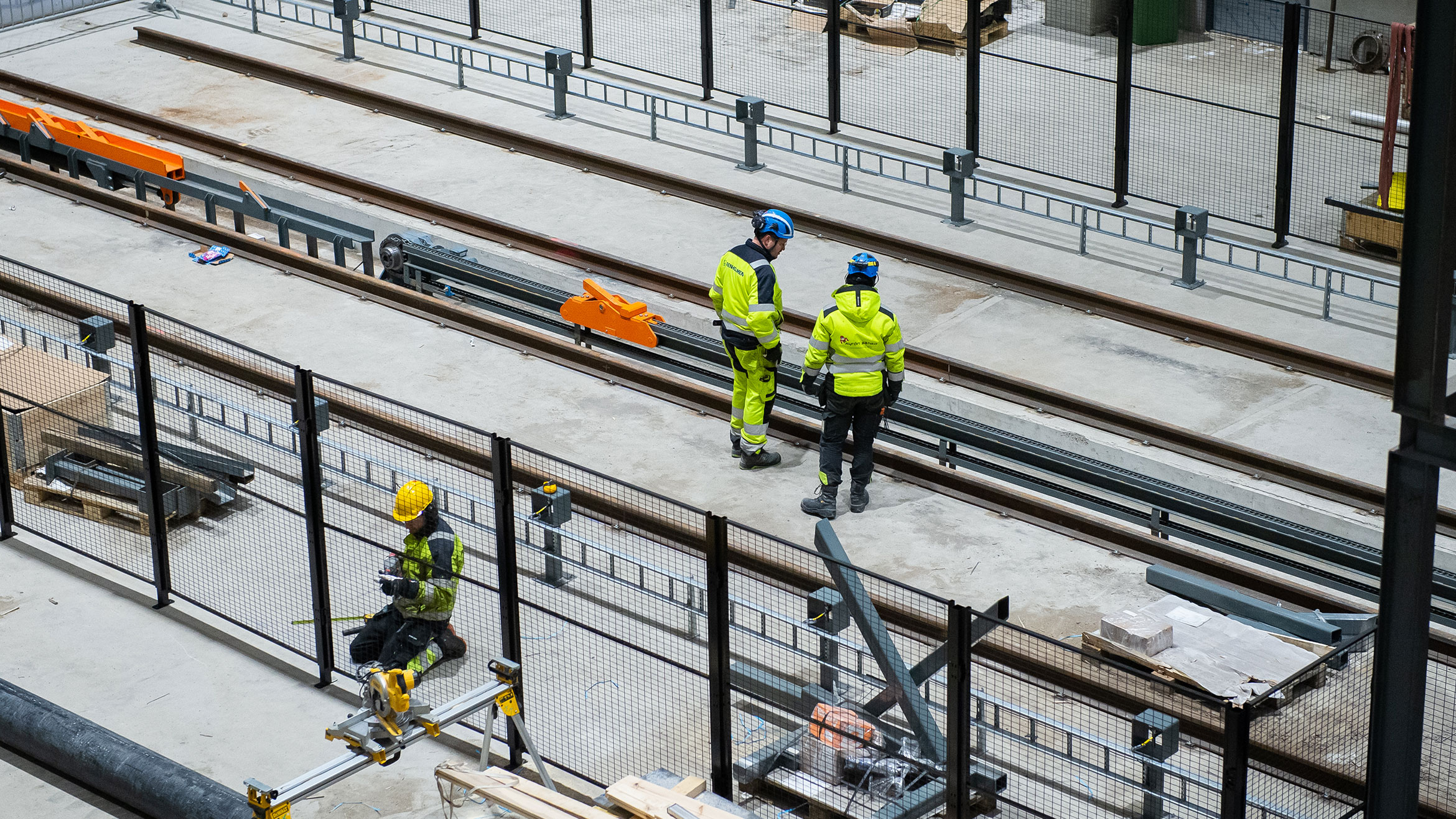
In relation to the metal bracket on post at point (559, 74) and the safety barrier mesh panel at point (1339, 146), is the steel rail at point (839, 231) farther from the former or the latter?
the safety barrier mesh panel at point (1339, 146)

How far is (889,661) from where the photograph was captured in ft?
28.2

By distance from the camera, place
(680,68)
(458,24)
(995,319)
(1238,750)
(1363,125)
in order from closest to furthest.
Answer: (1238,750)
(995,319)
(1363,125)
(680,68)
(458,24)

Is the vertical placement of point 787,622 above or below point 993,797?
above

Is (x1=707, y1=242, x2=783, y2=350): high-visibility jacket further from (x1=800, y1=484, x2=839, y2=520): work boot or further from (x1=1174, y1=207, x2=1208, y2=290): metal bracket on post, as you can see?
(x1=1174, y1=207, x2=1208, y2=290): metal bracket on post

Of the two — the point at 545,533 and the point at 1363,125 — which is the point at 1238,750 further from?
the point at 1363,125

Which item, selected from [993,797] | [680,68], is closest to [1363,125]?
[680,68]

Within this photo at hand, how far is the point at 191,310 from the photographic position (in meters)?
16.7

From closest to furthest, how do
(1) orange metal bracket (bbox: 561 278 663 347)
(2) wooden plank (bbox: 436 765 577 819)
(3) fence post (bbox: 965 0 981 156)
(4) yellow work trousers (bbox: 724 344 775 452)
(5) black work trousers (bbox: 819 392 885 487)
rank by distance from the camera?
(2) wooden plank (bbox: 436 765 577 819) → (5) black work trousers (bbox: 819 392 885 487) → (4) yellow work trousers (bbox: 724 344 775 452) → (1) orange metal bracket (bbox: 561 278 663 347) → (3) fence post (bbox: 965 0 981 156)

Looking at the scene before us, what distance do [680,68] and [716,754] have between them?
47.9 feet

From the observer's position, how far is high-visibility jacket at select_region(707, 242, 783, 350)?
1307 centimetres

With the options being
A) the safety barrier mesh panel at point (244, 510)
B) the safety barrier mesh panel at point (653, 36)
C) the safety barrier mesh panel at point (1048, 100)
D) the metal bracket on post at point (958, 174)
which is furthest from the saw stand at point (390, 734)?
the safety barrier mesh panel at point (653, 36)

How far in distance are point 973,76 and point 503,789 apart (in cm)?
1169

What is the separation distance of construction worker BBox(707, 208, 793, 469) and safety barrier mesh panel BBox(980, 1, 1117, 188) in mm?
6000

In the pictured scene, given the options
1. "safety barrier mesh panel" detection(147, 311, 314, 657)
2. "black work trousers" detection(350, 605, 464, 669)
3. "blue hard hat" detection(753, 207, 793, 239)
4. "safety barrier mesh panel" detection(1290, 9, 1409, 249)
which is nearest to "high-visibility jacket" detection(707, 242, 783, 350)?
"blue hard hat" detection(753, 207, 793, 239)
